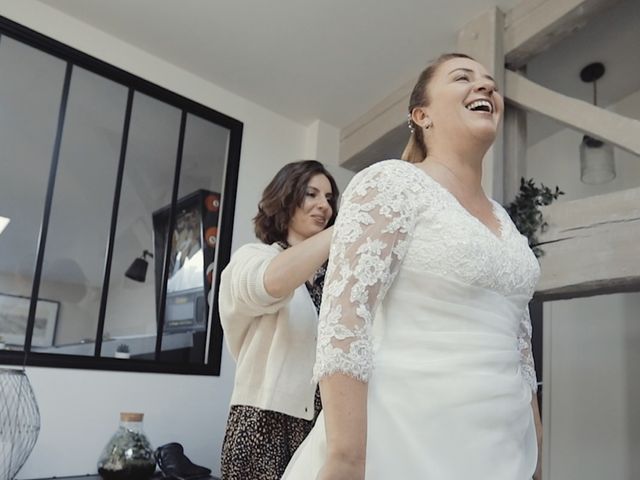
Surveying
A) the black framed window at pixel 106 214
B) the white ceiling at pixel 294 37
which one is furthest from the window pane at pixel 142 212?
the white ceiling at pixel 294 37

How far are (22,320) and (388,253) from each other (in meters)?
2.15

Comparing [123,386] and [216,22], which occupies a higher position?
[216,22]

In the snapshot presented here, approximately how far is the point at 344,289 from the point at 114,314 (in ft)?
7.56

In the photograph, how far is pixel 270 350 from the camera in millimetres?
1334

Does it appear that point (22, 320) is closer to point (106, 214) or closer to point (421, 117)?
point (106, 214)

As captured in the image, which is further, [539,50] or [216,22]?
[216,22]

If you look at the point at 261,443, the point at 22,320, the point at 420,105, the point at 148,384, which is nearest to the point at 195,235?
the point at 148,384

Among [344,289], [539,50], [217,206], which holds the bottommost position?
[344,289]

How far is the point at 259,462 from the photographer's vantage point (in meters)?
1.25

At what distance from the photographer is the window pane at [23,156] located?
240cm

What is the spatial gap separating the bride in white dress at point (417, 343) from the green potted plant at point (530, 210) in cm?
136

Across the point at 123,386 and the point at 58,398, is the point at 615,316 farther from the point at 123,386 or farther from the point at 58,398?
the point at 58,398

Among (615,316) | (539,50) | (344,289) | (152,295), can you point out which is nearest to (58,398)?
(152,295)

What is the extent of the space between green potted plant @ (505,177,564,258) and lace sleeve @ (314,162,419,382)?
151cm
